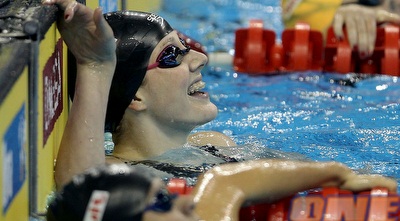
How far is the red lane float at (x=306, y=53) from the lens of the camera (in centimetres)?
435

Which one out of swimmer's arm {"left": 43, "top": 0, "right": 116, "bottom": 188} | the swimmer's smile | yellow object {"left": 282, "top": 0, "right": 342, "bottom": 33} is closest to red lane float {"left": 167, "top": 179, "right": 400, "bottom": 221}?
swimmer's arm {"left": 43, "top": 0, "right": 116, "bottom": 188}

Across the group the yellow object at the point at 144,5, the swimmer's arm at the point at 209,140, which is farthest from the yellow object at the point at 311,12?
the swimmer's arm at the point at 209,140

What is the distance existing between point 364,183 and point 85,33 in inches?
31.4

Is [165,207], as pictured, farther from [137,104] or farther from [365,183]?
[137,104]

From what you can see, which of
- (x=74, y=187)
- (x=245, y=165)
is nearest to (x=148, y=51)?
(x=245, y=165)

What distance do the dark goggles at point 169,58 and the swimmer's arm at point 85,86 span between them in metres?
0.28

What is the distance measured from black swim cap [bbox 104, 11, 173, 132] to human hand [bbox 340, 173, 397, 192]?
745 millimetres

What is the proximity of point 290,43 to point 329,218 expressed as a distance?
2.74 metres

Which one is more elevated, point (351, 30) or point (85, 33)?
point (85, 33)

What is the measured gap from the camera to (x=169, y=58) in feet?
8.14

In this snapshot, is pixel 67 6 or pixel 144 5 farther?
pixel 144 5

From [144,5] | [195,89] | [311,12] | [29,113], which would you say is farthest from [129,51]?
[144,5]

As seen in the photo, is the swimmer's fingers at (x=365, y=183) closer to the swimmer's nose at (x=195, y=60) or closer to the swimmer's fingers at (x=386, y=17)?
the swimmer's nose at (x=195, y=60)

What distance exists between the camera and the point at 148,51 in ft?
8.06
